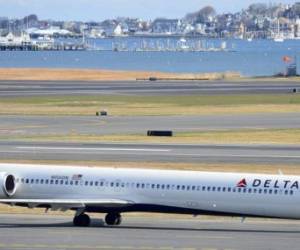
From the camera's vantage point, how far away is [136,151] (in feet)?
295

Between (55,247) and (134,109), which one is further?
(134,109)

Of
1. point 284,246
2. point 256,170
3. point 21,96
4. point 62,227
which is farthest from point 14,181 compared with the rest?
point 21,96

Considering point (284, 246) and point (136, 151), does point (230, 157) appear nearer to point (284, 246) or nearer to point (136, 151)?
point (136, 151)

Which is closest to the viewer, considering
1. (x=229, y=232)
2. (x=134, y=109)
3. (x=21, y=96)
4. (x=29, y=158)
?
(x=229, y=232)

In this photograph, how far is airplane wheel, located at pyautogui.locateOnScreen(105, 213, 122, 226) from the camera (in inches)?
2148

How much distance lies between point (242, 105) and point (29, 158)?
190 feet

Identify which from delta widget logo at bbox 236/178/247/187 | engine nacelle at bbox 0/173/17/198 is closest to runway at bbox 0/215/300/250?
engine nacelle at bbox 0/173/17/198

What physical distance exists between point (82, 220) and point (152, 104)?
288 feet

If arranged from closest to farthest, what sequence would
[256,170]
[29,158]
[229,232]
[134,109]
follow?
[229,232], [256,170], [29,158], [134,109]

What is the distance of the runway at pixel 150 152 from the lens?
84.2 meters

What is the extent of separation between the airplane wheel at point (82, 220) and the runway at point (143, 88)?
101752mm

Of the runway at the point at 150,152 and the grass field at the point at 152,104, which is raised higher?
the runway at the point at 150,152

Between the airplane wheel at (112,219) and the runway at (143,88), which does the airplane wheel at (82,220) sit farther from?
the runway at (143,88)

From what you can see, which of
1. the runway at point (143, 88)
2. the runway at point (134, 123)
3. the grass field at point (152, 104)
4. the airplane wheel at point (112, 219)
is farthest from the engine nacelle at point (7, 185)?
the runway at point (143, 88)
